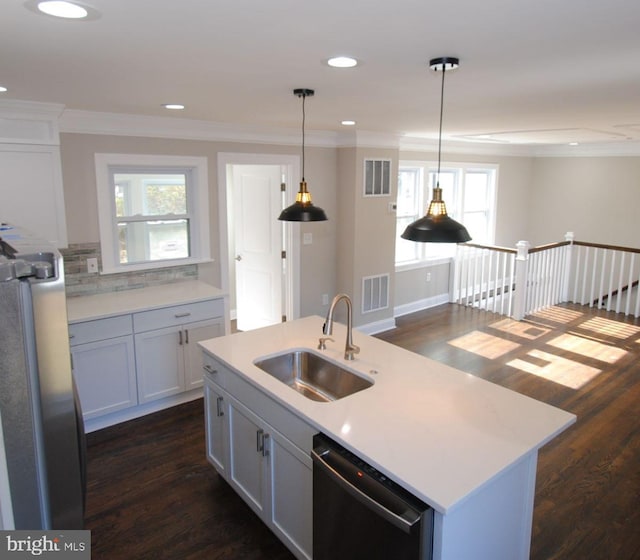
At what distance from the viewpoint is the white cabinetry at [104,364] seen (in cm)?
337

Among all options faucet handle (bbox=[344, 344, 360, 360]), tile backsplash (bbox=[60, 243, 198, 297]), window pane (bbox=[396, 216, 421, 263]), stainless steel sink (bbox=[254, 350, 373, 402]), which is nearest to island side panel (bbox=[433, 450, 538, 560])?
stainless steel sink (bbox=[254, 350, 373, 402])

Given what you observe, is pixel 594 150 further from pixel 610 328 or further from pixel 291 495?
pixel 291 495

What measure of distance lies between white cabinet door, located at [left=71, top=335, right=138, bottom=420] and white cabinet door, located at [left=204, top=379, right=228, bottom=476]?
982mm

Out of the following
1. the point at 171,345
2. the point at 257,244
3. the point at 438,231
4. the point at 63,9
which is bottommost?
the point at 171,345

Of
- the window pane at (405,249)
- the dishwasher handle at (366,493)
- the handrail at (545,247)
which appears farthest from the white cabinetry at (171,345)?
the handrail at (545,247)

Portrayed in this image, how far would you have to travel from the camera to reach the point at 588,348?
5219 millimetres

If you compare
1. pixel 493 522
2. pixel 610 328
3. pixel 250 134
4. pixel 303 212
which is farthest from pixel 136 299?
pixel 610 328

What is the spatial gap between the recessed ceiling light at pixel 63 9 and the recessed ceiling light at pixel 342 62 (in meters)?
0.92

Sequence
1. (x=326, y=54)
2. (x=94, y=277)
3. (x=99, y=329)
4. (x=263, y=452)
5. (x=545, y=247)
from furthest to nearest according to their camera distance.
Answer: (x=545, y=247)
(x=94, y=277)
(x=99, y=329)
(x=263, y=452)
(x=326, y=54)

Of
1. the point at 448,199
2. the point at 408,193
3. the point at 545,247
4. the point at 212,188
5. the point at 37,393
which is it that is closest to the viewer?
the point at 37,393

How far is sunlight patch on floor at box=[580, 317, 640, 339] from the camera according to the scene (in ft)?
18.6

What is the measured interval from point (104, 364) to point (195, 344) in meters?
0.71

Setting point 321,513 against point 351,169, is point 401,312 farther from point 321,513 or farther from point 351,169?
point 321,513

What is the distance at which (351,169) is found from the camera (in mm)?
5266
